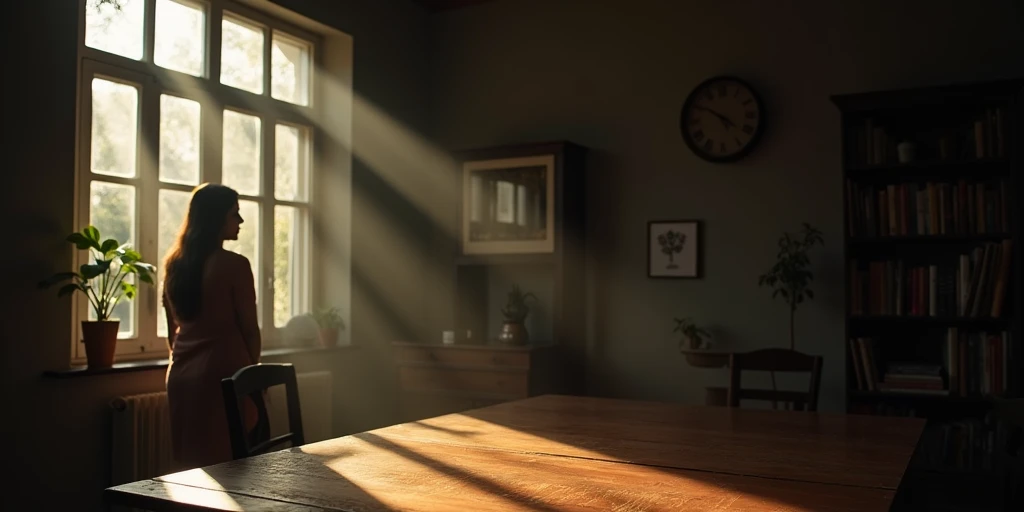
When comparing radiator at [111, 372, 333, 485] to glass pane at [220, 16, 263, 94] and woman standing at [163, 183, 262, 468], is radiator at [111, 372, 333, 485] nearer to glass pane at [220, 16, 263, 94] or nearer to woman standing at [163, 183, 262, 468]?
woman standing at [163, 183, 262, 468]

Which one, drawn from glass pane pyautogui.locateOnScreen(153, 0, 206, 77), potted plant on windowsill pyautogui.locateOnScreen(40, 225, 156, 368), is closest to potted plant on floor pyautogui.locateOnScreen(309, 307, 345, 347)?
potted plant on windowsill pyautogui.locateOnScreen(40, 225, 156, 368)

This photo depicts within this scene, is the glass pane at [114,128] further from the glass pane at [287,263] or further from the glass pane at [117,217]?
the glass pane at [287,263]

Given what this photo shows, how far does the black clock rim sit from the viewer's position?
4.61 m

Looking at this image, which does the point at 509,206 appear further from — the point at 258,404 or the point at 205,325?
the point at 258,404

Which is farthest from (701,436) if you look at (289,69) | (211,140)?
(289,69)

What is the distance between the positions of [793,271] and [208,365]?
284cm

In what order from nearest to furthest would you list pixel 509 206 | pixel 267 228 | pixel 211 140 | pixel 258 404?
pixel 258 404, pixel 211 140, pixel 267 228, pixel 509 206

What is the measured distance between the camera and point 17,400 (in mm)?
3229

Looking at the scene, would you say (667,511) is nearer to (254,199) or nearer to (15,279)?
(15,279)

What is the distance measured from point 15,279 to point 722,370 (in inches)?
136

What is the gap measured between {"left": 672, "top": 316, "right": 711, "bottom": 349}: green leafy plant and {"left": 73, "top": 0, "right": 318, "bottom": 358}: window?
85.2 inches

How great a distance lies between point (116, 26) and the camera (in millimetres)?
3834

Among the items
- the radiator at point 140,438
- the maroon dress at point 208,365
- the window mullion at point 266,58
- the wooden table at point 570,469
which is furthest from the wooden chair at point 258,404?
the window mullion at point 266,58

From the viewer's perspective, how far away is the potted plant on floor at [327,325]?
4.78 m
